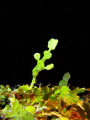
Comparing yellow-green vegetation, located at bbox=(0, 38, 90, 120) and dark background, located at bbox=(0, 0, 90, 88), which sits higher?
dark background, located at bbox=(0, 0, 90, 88)

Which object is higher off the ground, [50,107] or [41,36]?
[41,36]

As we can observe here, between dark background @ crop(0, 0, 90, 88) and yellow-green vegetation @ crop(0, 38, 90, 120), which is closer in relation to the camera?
yellow-green vegetation @ crop(0, 38, 90, 120)

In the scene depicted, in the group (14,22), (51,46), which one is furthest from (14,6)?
(51,46)

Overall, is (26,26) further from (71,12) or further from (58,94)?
(58,94)

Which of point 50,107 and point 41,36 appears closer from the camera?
point 50,107

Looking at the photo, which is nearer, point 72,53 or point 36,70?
point 36,70

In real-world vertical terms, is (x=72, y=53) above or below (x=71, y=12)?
below

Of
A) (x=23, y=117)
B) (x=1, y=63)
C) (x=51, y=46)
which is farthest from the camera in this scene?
(x=1, y=63)

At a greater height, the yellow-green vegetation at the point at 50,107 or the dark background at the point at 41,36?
the dark background at the point at 41,36
